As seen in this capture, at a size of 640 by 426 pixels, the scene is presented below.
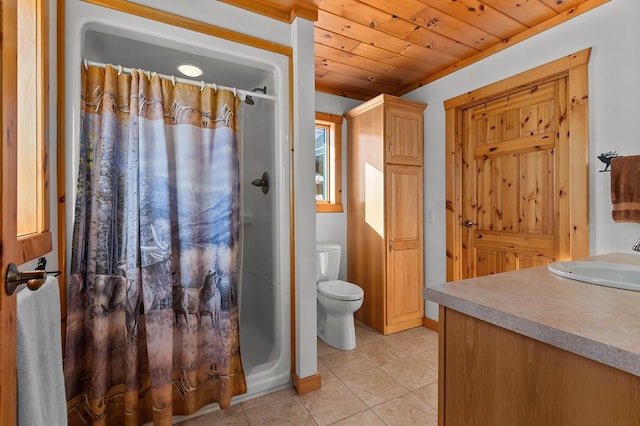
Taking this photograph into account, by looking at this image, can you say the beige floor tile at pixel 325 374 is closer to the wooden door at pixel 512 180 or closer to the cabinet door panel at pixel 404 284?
the cabinet door panel at pixel 404 284

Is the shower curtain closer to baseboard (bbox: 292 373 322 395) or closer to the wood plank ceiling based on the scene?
baseboard (bbox: 292 373 322 395)

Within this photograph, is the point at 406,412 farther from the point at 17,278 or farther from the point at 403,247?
the point at 17,278

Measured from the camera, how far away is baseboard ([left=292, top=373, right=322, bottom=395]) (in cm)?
176

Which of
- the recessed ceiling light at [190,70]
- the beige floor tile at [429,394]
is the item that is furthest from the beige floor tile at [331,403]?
the recessed ceiling light at [190,70]

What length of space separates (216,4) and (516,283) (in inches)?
77.4

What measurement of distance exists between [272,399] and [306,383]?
0.21 m

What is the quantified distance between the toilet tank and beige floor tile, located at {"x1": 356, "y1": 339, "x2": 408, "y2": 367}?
0.65 meters

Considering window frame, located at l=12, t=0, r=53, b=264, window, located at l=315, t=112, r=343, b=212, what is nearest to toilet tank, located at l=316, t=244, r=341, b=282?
window, located at l=315, t=112, r=343, b=212

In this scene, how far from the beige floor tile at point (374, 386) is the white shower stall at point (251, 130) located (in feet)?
1.44

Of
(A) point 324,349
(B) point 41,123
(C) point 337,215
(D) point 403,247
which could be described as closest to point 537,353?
(B) point 41,123

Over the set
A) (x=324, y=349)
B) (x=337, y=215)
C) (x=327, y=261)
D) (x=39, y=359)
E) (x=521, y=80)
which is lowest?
(x=324, y=349)

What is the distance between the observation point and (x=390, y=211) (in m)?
2.58

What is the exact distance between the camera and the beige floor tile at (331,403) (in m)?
1.57

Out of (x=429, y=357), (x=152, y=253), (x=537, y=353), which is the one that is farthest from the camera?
(x=429, y=357)
